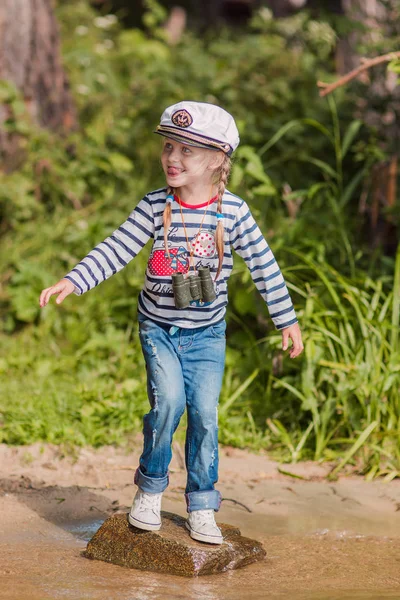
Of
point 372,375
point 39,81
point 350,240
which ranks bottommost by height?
point 372,375

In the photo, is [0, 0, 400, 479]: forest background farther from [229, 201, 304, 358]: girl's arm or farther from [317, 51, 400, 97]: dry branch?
[229, 201, 304, 358]: girl's arm

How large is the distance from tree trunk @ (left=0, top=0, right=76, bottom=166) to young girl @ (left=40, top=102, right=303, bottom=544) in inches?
159

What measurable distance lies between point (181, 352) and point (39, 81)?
4663 millimetres

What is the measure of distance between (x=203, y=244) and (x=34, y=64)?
15.1 feet

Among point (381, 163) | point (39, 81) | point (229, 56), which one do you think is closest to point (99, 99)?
point (39, 81)

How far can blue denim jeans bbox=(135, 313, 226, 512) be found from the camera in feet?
11.3

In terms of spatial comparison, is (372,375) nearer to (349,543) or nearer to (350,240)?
(349,543)

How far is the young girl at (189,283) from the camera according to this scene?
3.38m

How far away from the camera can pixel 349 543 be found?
12.5ft

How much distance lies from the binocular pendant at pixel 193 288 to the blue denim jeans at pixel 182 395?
0.16 meters

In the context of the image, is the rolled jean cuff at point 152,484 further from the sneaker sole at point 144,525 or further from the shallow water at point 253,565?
the shallow water at point 253,565

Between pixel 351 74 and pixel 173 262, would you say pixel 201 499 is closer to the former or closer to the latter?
pixel 173 262

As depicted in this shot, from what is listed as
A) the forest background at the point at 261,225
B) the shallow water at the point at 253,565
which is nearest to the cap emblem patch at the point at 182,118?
the shallow water at the point at 253,565

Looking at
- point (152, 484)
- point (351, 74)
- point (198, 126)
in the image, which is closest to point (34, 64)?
point (351, 74)
